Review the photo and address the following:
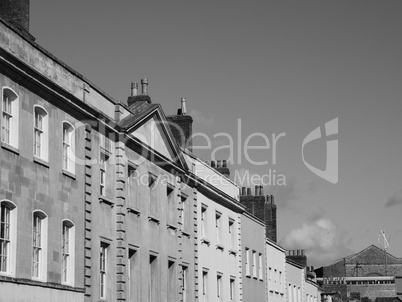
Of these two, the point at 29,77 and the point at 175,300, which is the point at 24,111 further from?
the point at 175,300

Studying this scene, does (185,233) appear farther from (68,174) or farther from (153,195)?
(68,174)

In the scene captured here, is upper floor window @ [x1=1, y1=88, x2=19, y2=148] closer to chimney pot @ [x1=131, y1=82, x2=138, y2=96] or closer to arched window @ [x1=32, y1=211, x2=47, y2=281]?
arched window @ [x1=32, y1=211, x2=47, y2=281]

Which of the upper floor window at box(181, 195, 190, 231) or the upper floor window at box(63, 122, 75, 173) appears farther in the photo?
the upper floor window at box(181, 195, 190, 231)

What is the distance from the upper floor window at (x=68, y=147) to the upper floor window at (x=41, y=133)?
1.35m

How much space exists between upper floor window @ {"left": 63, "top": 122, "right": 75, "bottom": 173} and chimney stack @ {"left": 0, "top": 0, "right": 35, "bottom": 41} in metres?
2.95

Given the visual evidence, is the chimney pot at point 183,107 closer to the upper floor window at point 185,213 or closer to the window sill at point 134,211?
the upper floor window at point 185,213

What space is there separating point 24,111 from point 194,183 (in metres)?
16.2

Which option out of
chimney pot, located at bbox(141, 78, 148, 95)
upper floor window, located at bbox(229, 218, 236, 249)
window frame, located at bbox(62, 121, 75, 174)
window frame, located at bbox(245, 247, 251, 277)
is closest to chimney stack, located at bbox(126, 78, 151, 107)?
chimney pot, located at bbox(141, 78, 148, 95)

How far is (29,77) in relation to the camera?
22.3 m

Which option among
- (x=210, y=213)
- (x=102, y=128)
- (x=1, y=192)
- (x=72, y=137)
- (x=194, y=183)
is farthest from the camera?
(x=210, y=213)

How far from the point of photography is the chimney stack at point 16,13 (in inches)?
992

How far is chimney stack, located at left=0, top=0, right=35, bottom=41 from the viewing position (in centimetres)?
2520

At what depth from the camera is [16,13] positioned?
25.4 meters

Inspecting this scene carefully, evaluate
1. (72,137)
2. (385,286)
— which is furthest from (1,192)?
(385,286)
